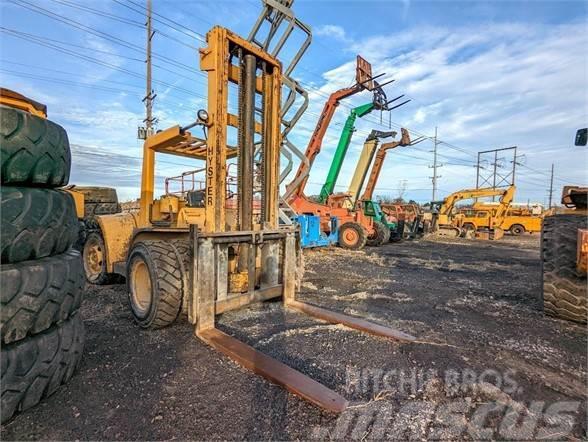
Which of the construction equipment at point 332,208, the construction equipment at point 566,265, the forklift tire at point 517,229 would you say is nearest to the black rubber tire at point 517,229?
the forklift tire at point 517,229

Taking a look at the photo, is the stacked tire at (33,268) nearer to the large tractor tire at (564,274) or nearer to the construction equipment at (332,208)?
the large tractor tire at (564,274)

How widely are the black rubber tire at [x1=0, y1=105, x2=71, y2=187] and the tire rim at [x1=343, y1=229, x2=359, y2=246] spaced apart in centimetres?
1175

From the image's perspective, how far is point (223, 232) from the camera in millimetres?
3830

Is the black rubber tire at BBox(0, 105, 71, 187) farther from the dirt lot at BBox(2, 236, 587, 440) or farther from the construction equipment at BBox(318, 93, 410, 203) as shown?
the construction equipment at BBox(318, 93, 410, 203)

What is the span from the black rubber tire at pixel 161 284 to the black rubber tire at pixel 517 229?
28202 millimetres

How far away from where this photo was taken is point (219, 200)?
397 centimetres

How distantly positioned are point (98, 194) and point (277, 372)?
36.4ft

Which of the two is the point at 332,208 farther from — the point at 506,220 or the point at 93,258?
the point at 506,220

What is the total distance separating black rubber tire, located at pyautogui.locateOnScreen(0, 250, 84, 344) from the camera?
2.09 m

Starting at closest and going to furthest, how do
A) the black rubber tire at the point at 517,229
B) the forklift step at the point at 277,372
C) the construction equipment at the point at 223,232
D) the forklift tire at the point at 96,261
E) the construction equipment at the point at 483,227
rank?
the forklift step at the point at 277,372 < the construction equipment at the point at 223,232 < the forklift tire at the point at 96,261 < the construction equipment at the point at 483,227 < the black rubber tire at the point at 517,229

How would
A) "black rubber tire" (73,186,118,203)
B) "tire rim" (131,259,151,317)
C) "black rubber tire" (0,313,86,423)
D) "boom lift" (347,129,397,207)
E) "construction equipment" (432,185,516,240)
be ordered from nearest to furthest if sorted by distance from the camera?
"black rubber tire" (0,313,86,423), "tire rim" (131,259,151,317), "black rubber tire" (73,186,118,203), "boom lift" (347,129,397,207), "construction equipment" (432,185,516,240)

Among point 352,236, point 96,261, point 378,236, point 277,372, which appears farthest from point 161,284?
point 378,236

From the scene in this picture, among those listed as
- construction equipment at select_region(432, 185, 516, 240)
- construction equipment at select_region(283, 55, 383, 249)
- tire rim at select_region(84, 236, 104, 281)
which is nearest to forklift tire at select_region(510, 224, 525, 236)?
construction equipment at select_region(432, 185, 516, 240)

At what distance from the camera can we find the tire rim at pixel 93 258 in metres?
6.29
